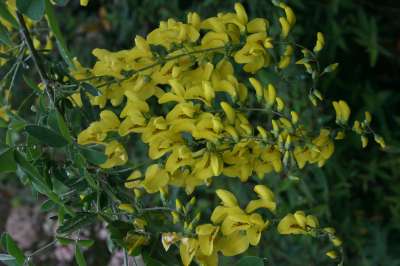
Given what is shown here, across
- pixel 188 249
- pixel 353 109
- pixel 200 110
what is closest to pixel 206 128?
pixel 200 110

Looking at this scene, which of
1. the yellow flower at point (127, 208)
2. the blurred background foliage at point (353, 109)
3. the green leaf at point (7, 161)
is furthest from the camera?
the blurred background foliage at point (353, 109)

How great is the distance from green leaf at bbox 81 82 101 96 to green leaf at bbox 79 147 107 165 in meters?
0.08

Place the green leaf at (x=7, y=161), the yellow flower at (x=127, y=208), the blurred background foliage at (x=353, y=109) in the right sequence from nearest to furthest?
the green leaf at (x=7, y=161) → the yellow flower at (x=127, y=208) → the blurred background foliage at (x=353, y=109)

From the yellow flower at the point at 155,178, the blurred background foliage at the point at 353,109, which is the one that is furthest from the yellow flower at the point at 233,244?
the blurred background foliage at the point at 353,109

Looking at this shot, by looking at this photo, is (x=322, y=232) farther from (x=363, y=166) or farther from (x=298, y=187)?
(x=363, y=166)

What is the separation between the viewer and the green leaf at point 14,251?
0.77 metres

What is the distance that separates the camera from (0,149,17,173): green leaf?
721 mm

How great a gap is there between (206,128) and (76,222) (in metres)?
0.18

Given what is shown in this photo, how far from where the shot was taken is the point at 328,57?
178cm

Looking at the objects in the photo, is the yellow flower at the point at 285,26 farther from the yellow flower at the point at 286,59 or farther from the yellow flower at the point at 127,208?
the yellow flower at the point at 127,208

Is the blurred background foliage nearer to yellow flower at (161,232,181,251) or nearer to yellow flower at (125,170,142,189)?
yellow flower at (125,170,142,189)

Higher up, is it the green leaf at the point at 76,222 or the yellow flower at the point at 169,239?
the green leaf at the point at 76,222

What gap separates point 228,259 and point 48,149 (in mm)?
273

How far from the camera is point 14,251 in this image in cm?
77
